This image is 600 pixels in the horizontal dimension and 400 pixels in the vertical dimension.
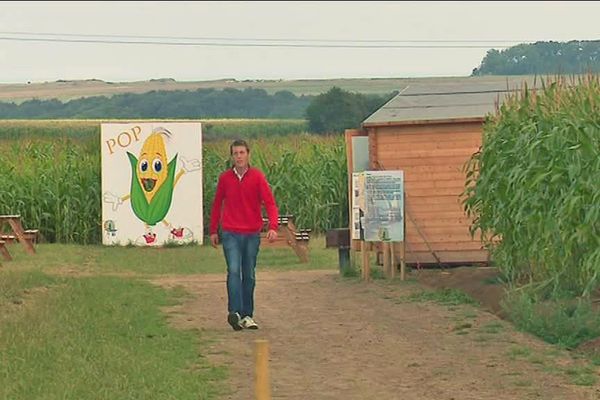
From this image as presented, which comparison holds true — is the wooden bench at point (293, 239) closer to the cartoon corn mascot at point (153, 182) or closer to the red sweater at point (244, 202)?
the cartoon corn mascot at point (153, 182)

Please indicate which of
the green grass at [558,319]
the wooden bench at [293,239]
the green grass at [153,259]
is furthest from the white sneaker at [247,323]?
the wooden bench at [293,239]

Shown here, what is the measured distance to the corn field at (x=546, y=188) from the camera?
13.4 meters

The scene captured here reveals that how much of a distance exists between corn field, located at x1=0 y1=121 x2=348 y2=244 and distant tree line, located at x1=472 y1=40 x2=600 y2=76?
14.9 ft

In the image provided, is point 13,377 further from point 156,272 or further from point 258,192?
point 156,272

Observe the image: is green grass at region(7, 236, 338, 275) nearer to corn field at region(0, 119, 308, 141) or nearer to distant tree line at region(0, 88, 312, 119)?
corn field at region(0, 119, 308, 141)

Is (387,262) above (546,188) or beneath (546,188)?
beneath

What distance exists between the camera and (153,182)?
101 feet

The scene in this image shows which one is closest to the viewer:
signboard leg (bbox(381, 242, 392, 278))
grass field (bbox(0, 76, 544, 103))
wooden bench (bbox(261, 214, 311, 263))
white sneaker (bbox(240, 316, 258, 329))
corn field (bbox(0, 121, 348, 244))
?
white sneaker (bbox(240, 316, 258, 329))

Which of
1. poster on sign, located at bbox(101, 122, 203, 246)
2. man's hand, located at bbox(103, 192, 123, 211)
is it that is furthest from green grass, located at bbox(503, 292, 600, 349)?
man's hand, located at bbox(103, 192, 123, 211)

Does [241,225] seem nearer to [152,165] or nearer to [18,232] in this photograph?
[18,232]

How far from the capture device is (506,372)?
11.6 metres

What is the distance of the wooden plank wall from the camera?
20.7 m

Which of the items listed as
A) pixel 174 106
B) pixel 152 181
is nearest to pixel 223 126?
pixel 174 106

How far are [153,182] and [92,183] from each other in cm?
251
